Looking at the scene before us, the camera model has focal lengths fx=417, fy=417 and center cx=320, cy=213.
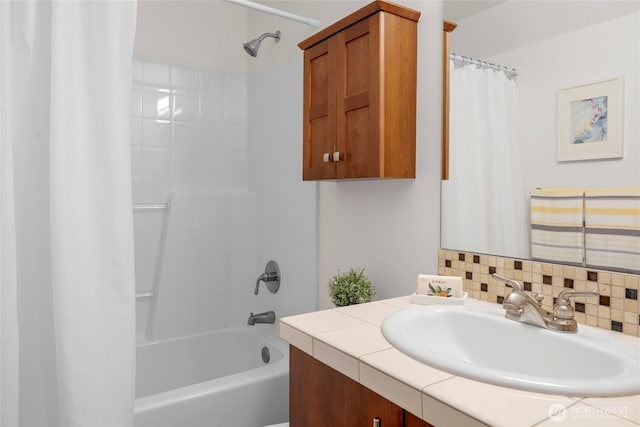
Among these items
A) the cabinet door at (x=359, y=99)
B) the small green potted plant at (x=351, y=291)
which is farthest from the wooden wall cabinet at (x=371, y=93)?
the small green potted plant at (x=351, y=291)

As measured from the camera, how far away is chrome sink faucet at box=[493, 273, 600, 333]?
2.80ft

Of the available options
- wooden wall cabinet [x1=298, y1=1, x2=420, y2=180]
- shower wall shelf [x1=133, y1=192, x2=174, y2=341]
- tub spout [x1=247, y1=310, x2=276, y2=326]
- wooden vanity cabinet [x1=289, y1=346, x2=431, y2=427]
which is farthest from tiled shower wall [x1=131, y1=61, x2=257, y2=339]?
wooden vanity cabinet [x1=289, y1=346, x2=431, y2=427]

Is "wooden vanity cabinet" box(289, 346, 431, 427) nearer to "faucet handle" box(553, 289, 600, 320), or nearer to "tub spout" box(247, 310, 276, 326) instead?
"faucet handle" box(553, 289, 600, 320)

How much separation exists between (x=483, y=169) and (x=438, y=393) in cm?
75

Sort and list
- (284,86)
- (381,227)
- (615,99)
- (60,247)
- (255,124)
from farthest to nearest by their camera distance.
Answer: (255,124)
(284,86)
(381,227)
(60,247)
(615,99)

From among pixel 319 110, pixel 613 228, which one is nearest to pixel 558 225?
pixel 613 228

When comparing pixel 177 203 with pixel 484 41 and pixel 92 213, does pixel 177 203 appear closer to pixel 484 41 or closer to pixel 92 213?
pixel 92 213

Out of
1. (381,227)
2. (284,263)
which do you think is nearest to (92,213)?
(381,227)

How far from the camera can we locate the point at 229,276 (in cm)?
243

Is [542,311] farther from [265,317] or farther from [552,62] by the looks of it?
[265,317]

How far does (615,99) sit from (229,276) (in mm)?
2023

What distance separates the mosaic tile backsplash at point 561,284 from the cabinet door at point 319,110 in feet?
1.84

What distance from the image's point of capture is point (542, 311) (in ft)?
2.92

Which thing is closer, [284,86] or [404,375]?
[404,375]
